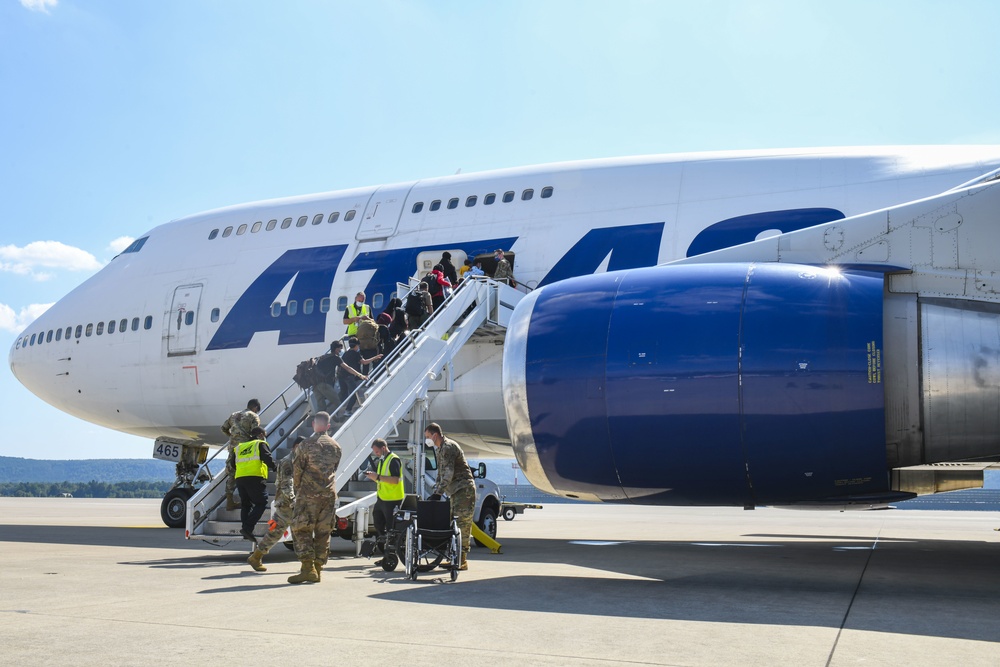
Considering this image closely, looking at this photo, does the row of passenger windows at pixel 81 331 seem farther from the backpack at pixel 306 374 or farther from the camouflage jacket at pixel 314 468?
the camouflage jacket at pixel 314 468

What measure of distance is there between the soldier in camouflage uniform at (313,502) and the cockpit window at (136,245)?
43.1 feet

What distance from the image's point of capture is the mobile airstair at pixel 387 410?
1187 centimetres

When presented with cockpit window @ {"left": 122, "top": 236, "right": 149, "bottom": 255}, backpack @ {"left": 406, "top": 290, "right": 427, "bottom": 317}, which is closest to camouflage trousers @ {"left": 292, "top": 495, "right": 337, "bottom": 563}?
backpack @ {"left": 406, "top": 290, "right": 427, "bottom": 317}

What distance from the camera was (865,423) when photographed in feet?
26.1

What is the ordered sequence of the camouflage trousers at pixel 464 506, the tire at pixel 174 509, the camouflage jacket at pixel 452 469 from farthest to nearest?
the tire at pixel 174 509 → the camouflage trousers at pixel 464 506 → the camouflage jacket at pixel 452 469

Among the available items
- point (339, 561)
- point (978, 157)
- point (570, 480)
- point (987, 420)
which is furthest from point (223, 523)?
point (978, 157)

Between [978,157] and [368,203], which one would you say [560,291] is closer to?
[978,157]

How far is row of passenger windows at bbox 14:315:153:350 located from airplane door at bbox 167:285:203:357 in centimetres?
62

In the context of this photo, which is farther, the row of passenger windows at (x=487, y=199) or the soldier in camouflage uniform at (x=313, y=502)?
the row of passenger windows at (x=487, y=199)

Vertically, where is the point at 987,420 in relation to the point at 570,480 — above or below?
above

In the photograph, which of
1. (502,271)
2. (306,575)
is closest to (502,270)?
(502,271)

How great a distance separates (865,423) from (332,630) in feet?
15.3

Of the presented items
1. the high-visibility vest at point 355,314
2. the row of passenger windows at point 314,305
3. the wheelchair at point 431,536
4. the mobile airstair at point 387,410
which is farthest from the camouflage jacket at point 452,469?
the row of passenger windows at point 314,305

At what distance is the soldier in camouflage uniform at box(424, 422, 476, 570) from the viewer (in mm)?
9680
